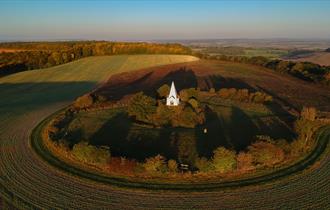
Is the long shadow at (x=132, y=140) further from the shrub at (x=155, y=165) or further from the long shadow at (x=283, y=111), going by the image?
the long shadow at (x=283, y=111)

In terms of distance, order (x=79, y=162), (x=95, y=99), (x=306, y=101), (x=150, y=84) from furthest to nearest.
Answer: (x=150, y=84) < (x=306, y=101) < (x=95, y=99) < (x=79, y=162)

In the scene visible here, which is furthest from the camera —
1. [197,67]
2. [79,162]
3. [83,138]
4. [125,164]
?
[197,67]

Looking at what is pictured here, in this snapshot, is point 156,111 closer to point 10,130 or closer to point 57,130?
point 57,130

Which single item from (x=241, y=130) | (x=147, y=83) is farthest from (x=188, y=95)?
(x=147, y=83)

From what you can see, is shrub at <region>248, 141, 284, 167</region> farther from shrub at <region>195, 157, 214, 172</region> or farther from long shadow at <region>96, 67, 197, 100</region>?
long shadow at <region>96, 67, 197, 100</region>

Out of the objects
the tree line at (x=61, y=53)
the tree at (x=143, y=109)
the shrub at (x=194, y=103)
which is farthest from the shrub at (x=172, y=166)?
the tree line at (x=61, y=53)

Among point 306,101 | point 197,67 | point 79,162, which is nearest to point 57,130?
point 79,162
